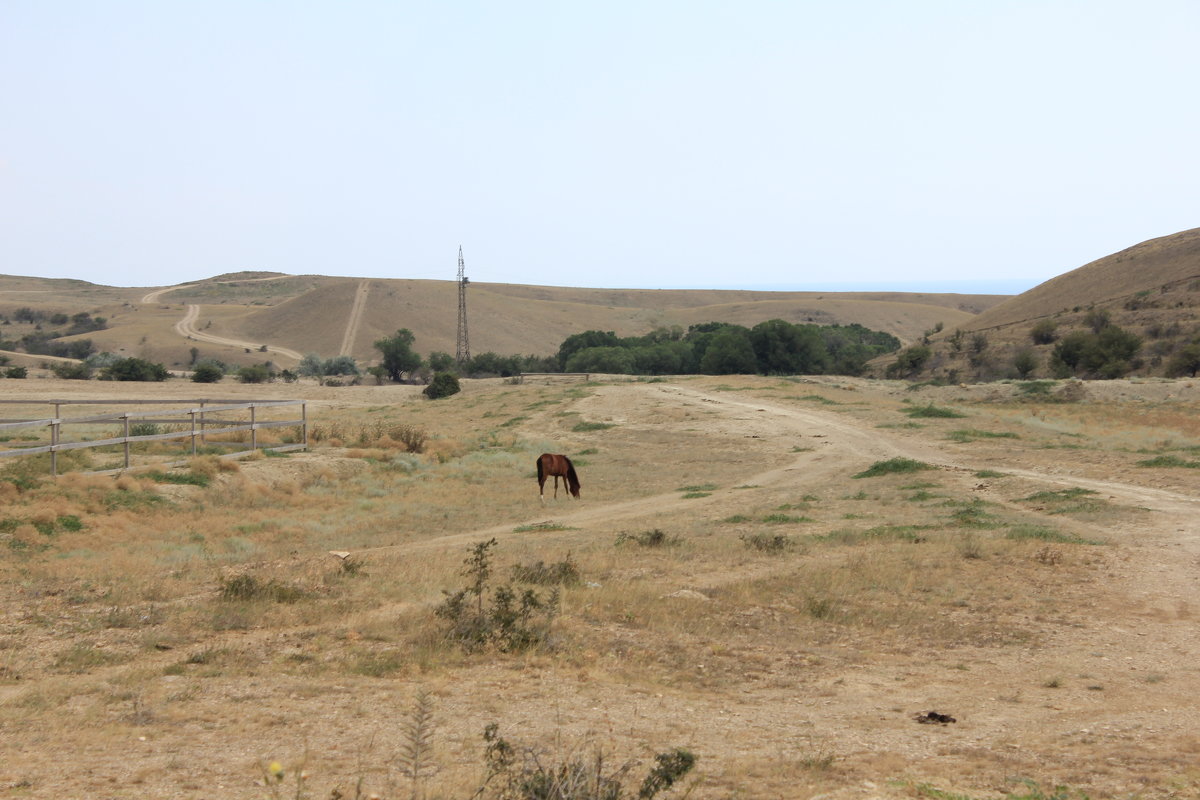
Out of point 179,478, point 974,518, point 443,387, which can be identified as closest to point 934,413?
point 974,518

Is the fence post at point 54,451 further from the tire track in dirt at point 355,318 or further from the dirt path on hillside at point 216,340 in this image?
the tire track in dirt at point 355,318

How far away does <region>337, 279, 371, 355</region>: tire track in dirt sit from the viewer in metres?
111

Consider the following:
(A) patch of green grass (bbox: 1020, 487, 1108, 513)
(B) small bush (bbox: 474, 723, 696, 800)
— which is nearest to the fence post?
(B) small bush (bbox: 474, 723, 696, 800)

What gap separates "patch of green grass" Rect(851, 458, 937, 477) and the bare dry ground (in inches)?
17.1

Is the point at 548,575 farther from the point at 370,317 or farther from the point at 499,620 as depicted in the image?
the point at 370,317

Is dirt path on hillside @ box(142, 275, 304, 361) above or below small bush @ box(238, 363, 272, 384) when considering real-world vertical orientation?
above

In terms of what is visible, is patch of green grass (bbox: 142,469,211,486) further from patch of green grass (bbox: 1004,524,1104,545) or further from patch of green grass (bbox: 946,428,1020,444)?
patch of green grass (bbox: 946,428,1020,444)

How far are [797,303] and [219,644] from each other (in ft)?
554

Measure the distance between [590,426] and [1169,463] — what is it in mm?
19601

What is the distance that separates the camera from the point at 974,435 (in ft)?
97.7

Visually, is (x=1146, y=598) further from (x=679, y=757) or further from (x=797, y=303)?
(x=797, y=303)

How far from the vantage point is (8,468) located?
1741 cm

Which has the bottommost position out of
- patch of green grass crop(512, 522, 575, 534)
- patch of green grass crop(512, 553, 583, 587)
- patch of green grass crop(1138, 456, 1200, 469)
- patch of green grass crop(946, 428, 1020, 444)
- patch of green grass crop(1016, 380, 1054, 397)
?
patch of green grass crop(512, 522, 575, 534)

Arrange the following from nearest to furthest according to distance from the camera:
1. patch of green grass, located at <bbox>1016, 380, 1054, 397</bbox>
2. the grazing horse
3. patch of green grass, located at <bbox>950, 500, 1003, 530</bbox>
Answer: patch of green grass, located at <bbox>950, 500, 1003, 530</bbox>
the grazing horse
patch of green grass, located at <bbox>1016, 380, 1054, 397</bbox>
